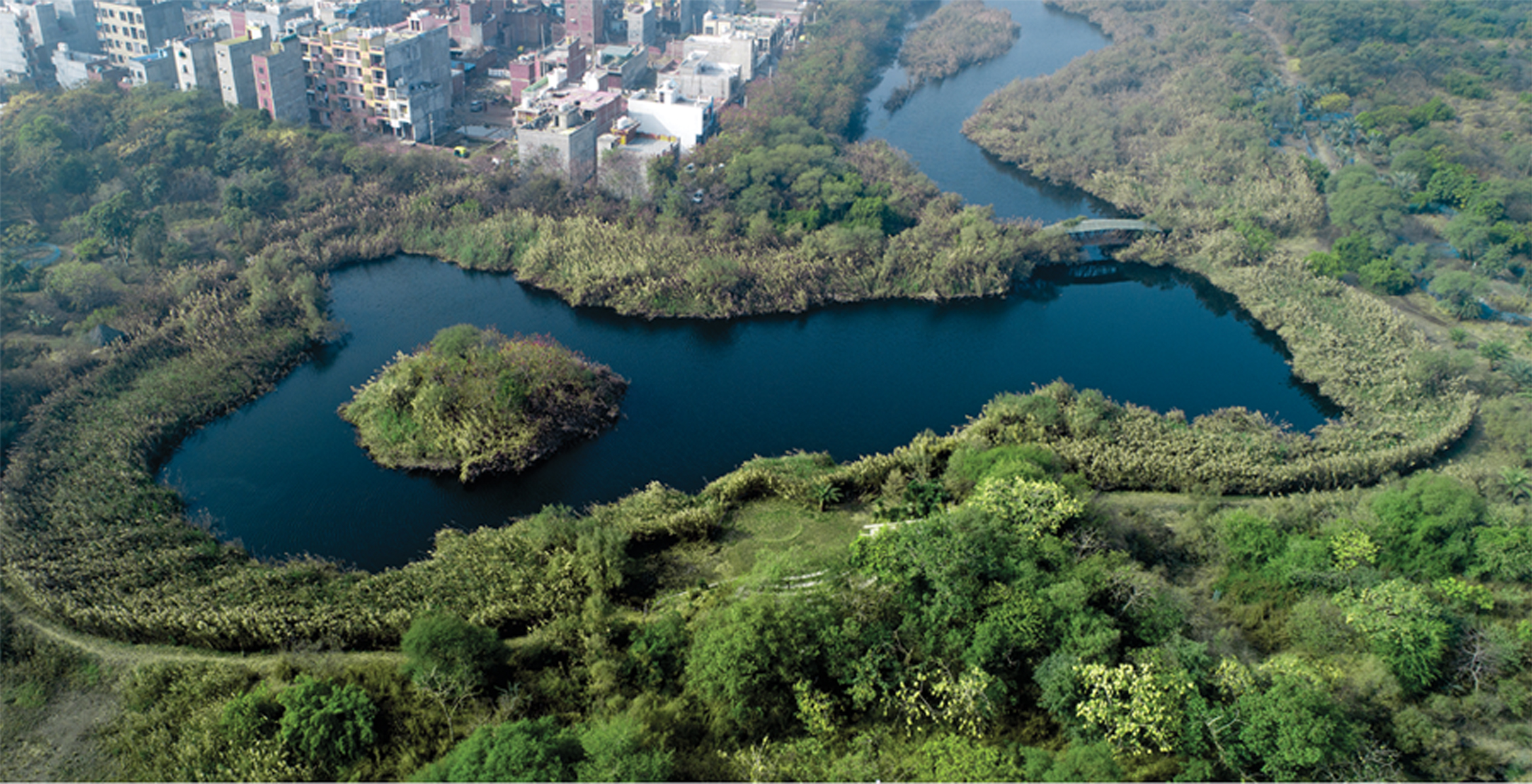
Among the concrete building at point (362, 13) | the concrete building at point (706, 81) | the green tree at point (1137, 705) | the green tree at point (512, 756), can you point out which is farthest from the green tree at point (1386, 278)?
the concrete building at point (362, 13)

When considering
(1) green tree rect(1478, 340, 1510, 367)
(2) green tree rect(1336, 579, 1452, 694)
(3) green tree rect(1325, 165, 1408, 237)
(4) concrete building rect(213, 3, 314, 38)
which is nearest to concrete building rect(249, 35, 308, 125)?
(4) concrete building rect(213, 3, 314, 38)

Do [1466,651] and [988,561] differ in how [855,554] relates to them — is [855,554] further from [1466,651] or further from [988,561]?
[1466,651]

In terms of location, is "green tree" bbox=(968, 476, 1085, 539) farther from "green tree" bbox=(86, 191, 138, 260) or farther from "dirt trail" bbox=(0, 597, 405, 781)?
"green tree" bbox=(86, 191, 138, 260)

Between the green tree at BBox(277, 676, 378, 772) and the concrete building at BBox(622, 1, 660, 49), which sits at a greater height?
the concrete building at BBox(622, 1, 660, 49)

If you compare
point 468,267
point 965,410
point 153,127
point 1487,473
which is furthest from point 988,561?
point 153,127

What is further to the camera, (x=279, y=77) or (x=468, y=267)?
(x=279, y=77)

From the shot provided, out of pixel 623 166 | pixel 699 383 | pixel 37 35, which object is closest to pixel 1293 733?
pixel 699 383

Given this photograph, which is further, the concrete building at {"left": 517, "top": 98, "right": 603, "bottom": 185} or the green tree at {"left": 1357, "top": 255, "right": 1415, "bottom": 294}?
the concrete building at {"left": 517, "top": 98, "right": 603, "bottom": 185}
